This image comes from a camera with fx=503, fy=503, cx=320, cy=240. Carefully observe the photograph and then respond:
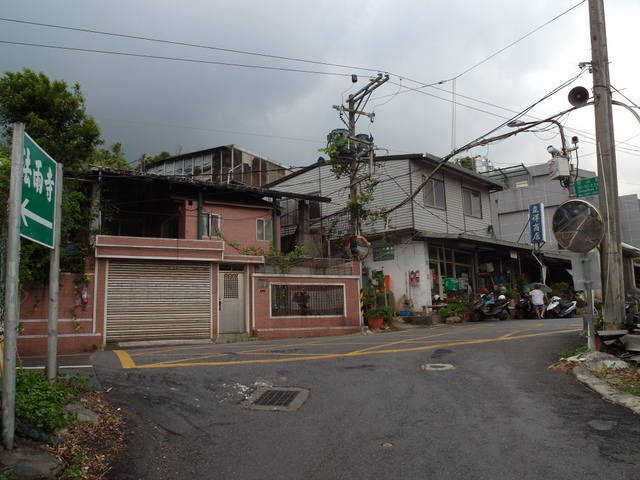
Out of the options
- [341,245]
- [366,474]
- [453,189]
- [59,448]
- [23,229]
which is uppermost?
[453,189]

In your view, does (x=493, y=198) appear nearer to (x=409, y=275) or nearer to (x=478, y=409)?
(x=409, y=275)

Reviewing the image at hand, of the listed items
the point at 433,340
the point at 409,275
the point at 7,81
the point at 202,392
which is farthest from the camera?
the point at 409,275

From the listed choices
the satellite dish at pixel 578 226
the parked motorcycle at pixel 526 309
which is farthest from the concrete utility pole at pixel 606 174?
the parked motorcycle at pixel 526 309

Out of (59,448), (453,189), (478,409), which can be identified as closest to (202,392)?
(59,448)

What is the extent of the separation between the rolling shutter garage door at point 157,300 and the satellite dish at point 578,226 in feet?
37.4

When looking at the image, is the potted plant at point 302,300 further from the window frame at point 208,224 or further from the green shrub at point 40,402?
the green shrub at point 40,402

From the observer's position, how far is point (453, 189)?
2491 centimetres

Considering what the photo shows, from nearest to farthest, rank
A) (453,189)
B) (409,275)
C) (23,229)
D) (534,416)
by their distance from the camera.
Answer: (23,229) → (534,416) → (409,275) → (453,189)

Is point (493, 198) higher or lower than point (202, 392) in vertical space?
higher

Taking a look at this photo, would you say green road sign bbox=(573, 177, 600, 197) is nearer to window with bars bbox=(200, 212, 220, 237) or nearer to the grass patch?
the grass patch

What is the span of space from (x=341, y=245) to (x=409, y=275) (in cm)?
334

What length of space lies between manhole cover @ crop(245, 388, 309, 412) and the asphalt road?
0.37 ft

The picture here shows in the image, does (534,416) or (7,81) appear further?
(7,81)

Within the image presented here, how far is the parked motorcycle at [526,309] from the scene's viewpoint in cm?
2200
